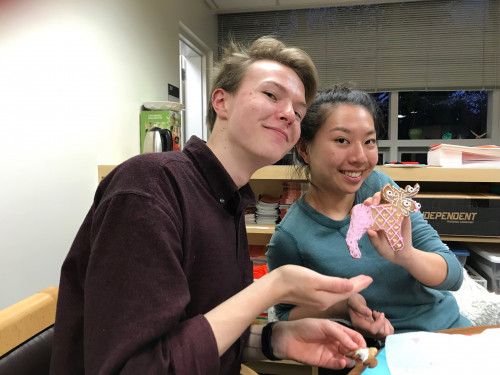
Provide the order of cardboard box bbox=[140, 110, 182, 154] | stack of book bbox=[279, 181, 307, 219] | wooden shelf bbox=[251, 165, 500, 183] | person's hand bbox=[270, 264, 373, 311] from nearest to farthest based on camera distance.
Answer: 1. person's hand bbox=[270, 264, 373, 311]
2. wooden shelf bbox=[251, 165, 500, 183]
3. stack of book bbox=[279, 181, 307, 219]
4. cardboard box bbox=[140, 110, 182, 154]

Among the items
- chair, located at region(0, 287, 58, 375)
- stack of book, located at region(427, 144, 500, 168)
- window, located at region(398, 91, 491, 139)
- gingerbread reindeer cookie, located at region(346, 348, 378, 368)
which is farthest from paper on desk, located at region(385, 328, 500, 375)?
window, located at region(398, 91, 491, 139)

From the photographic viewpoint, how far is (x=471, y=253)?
2.16 m

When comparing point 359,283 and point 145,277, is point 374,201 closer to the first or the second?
point 359,283

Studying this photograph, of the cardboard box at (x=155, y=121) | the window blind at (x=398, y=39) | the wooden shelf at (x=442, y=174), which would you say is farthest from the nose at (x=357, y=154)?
the window blind at (x=398, y=39)

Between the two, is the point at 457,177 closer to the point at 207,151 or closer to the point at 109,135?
the point at 207,151

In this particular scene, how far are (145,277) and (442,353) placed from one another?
73 centimetres

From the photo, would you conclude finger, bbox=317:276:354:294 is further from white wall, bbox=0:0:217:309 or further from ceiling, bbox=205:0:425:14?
ceiling, bbox=205:0:425:14

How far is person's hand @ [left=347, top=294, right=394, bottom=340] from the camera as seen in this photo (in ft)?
3.33

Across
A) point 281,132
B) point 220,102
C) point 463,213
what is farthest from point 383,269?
point 463,213

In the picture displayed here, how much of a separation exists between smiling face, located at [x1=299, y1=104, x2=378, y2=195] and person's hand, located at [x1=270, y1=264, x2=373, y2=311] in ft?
1.77

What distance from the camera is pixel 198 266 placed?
76 cm

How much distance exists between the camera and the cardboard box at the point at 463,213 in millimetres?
1887

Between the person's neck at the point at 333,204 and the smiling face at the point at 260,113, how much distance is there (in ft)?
1.38

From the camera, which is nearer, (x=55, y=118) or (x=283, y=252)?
(x=283, y=252)
